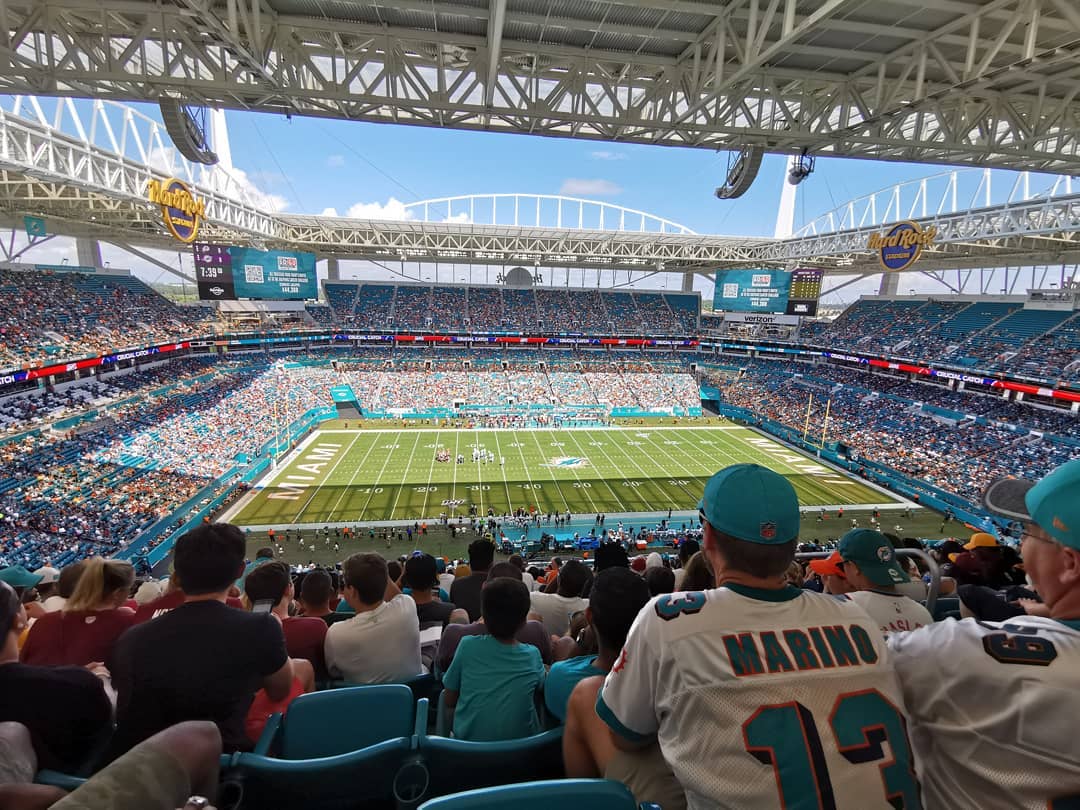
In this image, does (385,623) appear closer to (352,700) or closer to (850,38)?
(352,700)

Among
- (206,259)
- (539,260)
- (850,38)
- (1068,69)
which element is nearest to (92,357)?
(206,259)

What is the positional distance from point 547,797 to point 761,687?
0.78m

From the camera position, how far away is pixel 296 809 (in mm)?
2344

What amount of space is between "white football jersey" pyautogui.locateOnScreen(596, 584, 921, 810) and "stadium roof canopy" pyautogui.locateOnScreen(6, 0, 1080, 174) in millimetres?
7279

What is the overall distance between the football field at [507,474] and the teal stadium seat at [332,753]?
22.2 meters

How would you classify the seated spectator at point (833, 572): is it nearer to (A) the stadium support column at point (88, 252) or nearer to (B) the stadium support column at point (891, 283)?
(A) the stadium support column at point (88, 252)

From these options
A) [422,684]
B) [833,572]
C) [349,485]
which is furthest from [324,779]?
[349,485]

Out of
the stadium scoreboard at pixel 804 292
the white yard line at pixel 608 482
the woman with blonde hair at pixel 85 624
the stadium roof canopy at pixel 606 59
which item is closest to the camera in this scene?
the woman with blonde hair at pixel 85 624

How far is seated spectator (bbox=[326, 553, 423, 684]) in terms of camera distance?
352cm

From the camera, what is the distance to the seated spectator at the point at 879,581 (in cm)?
323

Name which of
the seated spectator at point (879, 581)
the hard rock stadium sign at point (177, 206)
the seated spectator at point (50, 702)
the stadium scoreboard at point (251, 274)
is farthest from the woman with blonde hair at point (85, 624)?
the stadium scoreboard at point (251, 274)

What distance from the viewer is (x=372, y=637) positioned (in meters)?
3.53

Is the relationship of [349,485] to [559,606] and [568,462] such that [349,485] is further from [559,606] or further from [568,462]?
[559,606]

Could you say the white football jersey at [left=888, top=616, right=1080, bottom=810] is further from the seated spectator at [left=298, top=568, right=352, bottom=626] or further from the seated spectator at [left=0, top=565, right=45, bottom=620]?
the seated spectator at [left=0, top=565, right=45, bottom=620]
